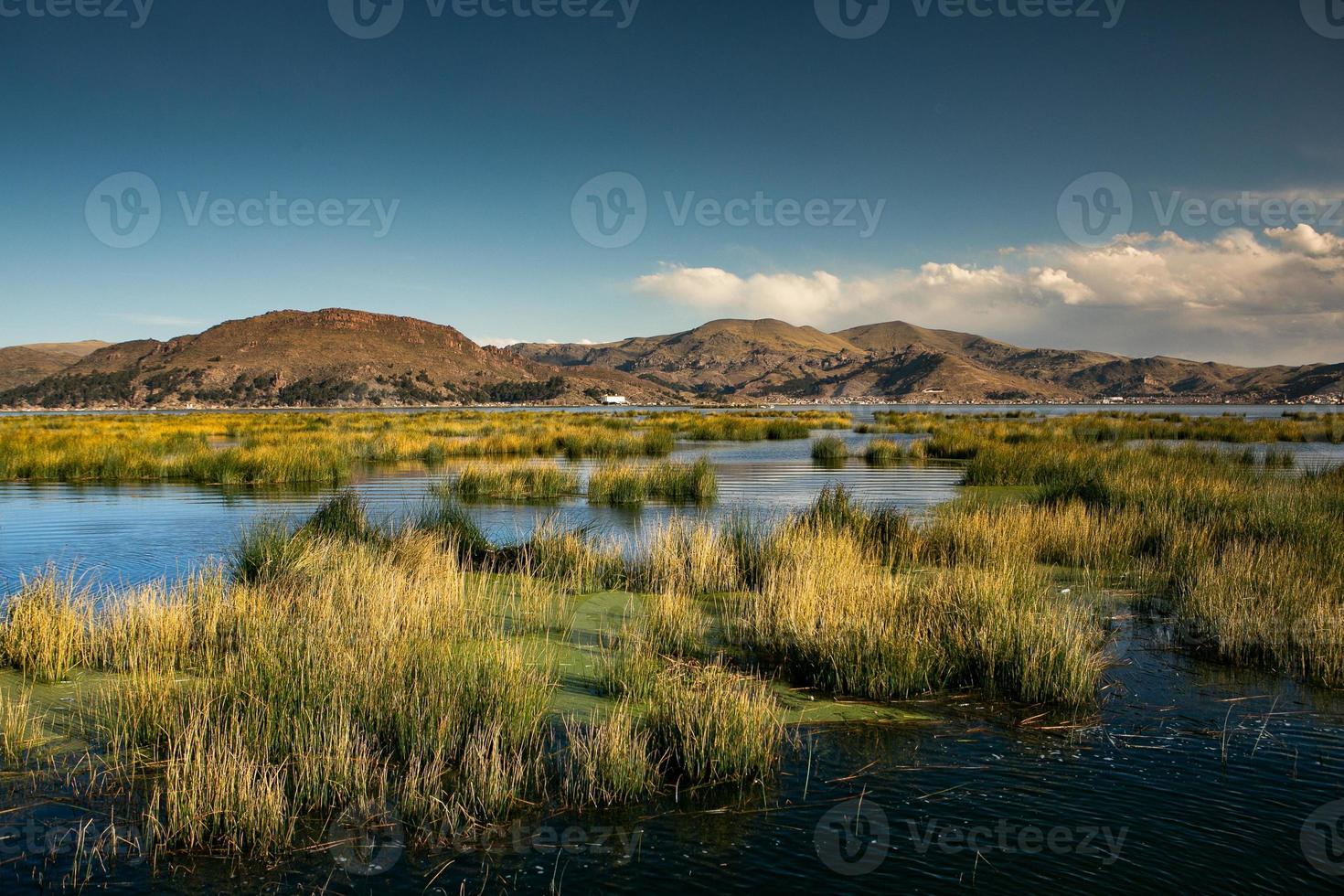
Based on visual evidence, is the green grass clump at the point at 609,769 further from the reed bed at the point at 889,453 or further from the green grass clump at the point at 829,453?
the green grass clump at the point at 829,453

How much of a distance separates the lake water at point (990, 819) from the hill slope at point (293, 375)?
13897 centimetres

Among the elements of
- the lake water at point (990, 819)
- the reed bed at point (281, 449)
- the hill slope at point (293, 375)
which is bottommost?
the lake water at point (990, 819)

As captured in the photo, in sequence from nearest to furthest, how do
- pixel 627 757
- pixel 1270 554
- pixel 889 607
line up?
1. pixel 627 757
2. pixel 889 607
3. pixel 1270 554

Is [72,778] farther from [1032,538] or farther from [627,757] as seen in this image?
[1032,538]

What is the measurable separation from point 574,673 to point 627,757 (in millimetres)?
2068

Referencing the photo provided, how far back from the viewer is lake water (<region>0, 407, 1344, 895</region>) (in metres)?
4.23

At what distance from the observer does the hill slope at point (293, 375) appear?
14075 centimetres

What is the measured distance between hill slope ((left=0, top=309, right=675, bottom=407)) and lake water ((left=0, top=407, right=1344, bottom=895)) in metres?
139

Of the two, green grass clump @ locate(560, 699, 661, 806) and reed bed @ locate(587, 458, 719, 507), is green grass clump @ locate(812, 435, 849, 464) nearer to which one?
reed bed @ locate(587, 458, 719, 507)

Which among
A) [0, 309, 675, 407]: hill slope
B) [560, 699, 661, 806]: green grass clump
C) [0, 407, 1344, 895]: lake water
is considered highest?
[0, 309, 675, 407]: hill slope

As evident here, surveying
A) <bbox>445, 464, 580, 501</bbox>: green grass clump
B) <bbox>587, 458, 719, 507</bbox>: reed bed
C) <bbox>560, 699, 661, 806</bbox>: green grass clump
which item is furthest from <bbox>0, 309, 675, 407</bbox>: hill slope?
<bbox>560, 699, 661, 806</bbox>: green grass clump

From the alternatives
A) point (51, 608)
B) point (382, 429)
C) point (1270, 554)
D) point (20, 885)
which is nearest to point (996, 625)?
point (1270, 554)

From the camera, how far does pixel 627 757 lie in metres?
5.05

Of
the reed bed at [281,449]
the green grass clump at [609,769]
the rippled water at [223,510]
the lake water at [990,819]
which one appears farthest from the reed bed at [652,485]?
the green grass clump at [609,769]
